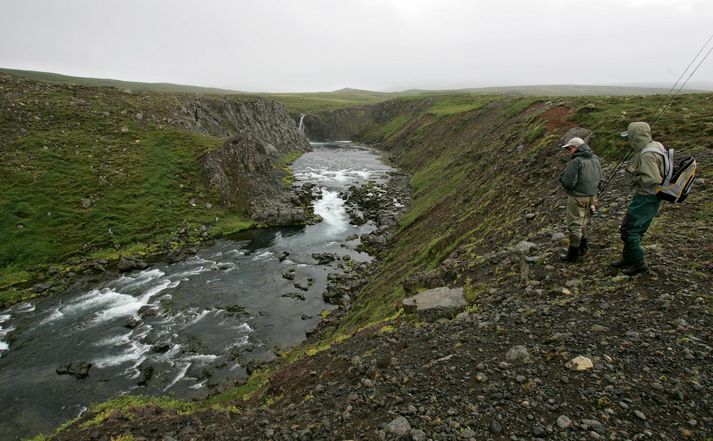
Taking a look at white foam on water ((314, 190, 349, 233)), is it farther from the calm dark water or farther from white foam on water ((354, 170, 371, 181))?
white foam on water ((354, 170, 371, 181))

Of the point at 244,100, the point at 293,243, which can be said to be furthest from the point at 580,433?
the point at 244,100

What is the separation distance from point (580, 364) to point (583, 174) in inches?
255

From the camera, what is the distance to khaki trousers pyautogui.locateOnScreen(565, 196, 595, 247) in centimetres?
1240

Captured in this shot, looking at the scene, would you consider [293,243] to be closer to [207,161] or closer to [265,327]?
[265,327]

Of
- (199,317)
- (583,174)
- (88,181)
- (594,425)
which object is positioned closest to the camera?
(594,425)

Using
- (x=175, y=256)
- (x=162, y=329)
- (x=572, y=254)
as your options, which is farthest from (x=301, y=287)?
(x=572, y=254)

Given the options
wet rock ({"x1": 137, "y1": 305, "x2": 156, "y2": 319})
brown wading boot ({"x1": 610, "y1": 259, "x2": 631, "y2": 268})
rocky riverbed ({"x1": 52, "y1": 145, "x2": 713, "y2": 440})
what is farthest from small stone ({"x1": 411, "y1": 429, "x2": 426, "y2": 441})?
wet rock ({"x1": 137, "y1": 305, "x2": 156, "y2": 319})

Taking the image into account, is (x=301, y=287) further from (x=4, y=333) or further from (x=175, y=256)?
(x=4, y=333)

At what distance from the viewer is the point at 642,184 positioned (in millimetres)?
10508

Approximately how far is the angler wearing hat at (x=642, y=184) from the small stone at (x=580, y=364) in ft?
13.6

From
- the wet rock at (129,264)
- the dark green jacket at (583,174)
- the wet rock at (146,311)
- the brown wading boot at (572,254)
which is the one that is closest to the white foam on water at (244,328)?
the wet rock at (146,311)

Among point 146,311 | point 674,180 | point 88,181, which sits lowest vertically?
point 146,311

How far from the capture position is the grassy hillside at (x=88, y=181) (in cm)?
3697

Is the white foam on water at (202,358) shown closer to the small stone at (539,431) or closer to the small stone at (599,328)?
the small stone at (539,431)
